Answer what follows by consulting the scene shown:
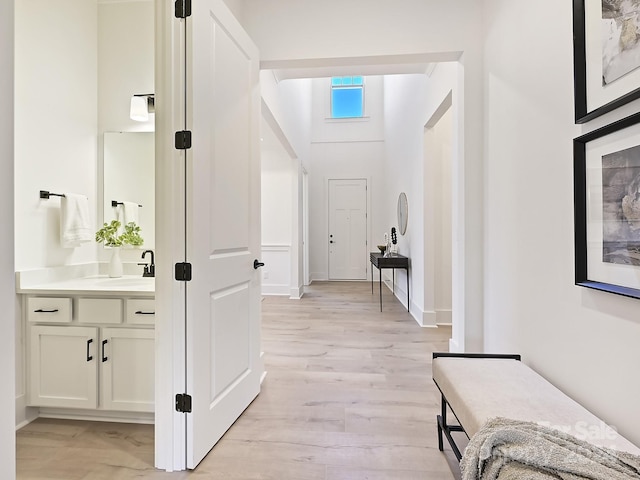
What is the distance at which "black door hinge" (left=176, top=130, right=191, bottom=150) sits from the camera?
1550 millimetres

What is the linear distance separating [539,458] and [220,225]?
1550 mm

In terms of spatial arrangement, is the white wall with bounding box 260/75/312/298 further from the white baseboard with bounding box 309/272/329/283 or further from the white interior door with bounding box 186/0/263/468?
the white interior door with bounding box 186/0/263/468

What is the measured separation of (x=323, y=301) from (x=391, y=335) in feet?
6.34

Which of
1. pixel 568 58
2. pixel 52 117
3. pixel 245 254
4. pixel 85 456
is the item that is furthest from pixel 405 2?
pixel 85 456

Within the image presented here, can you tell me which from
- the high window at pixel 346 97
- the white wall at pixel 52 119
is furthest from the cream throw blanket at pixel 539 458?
the high window at pixel 346 97

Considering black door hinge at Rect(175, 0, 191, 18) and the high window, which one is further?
the high window

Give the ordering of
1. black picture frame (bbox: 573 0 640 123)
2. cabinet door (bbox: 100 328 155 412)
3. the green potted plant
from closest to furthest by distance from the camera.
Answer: black picture frame (bbox: 573 0 640 123)
cabinet door (bbox: 100 328 155 412)
the green potted plant

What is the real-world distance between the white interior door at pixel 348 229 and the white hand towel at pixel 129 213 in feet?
18.3

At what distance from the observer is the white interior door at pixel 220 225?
61.9 inches

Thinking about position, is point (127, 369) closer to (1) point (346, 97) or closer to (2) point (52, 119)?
(2) point (52, 119)

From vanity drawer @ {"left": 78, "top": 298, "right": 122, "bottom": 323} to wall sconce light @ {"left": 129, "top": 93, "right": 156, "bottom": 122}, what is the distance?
1326 millimetres

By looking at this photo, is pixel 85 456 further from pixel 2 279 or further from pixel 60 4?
pixel 60 4

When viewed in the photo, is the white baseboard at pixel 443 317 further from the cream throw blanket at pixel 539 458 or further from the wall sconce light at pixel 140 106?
the wall sconce light at pixel 140 106

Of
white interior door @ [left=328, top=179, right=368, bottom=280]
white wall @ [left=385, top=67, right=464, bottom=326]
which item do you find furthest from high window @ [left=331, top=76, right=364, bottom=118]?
white wall @ [left=385, top=67, right=464, bottom=326]
